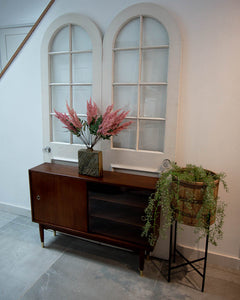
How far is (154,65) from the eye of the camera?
1.94 metres

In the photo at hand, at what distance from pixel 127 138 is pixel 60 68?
3.14ft

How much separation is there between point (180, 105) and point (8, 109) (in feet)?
6.27

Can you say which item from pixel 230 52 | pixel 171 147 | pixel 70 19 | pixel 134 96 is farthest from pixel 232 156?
pixel 70 19

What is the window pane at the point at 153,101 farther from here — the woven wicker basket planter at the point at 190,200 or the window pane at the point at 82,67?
the woven wicker basket planter at the point at 190,200

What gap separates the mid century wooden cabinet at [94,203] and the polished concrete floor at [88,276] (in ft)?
0.64

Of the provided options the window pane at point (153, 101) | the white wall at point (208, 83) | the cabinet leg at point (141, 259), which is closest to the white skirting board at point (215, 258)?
the white wall at point (208, 83)

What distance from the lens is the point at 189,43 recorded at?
1.83m

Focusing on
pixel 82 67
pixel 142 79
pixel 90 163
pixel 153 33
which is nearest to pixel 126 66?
pixel 142 79

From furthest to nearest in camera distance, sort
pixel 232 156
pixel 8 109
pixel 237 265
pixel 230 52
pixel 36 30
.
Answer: pixel 8 109 < pixel 36 30 < pixel 237 265 < pixel 232 156 < pixel 230 52

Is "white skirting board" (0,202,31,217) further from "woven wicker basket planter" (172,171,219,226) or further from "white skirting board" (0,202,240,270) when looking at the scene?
"woven wicker basket planter" (172,171,219,226)

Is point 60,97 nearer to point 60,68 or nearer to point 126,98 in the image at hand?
point 60,68

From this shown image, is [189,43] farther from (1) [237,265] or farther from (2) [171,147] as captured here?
(1) [237,265]

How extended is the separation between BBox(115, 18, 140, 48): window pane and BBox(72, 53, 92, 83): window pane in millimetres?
314

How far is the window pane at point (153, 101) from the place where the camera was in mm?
1965
